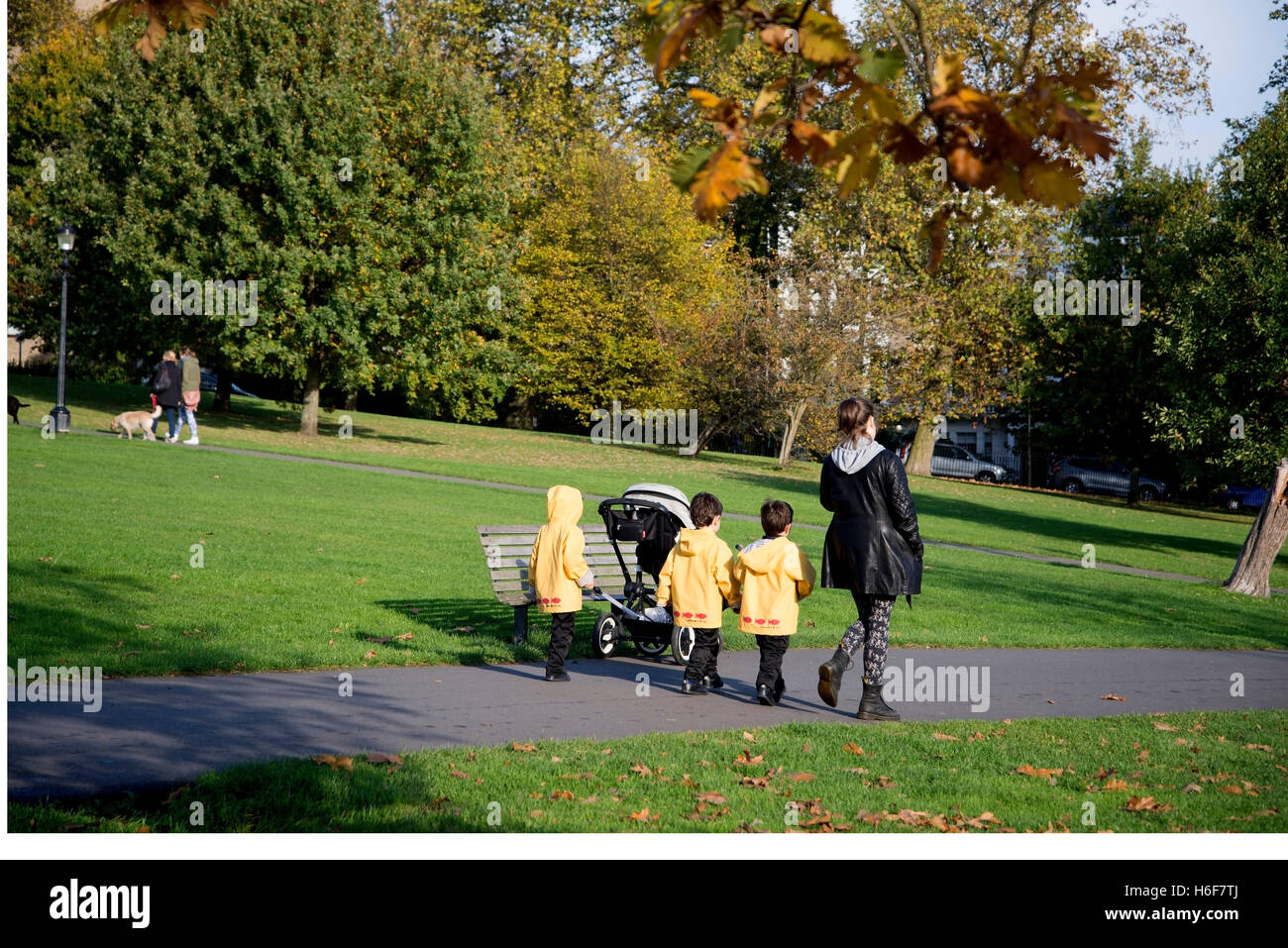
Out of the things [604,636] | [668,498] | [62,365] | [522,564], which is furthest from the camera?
[62,365]

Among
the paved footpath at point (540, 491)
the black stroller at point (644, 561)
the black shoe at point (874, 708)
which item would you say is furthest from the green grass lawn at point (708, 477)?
the black shoe at point (874, 708)

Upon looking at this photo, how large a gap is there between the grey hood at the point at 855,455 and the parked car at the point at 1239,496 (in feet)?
143

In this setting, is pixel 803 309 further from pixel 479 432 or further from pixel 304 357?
pixel 304 357

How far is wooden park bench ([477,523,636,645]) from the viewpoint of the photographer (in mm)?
9383

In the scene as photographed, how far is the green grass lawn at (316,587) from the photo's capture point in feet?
28.5

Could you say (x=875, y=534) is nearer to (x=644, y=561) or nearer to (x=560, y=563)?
(x=560, y=563)

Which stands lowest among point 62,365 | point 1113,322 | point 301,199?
point 62,365

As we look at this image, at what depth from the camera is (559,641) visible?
8312 mm

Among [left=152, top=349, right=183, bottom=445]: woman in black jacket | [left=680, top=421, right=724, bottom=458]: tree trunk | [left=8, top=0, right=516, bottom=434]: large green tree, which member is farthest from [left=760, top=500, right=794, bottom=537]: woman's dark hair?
[left=680, top=421, right=724, bottom=458]: tree trunk

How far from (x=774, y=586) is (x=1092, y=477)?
46.1 meters

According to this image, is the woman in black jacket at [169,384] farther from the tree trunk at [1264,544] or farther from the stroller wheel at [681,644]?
the tree trunk at [1264,544]

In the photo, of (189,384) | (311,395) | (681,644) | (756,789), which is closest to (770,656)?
(681,644)

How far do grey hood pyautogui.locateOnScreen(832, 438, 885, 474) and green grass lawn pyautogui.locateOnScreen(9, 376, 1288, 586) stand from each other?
15145 millimetres

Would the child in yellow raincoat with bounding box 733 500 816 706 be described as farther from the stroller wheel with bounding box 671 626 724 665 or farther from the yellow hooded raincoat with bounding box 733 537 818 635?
the stroller wheel with bounding box 671 626 724 665
